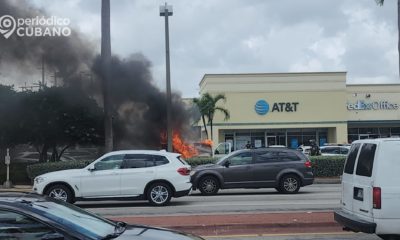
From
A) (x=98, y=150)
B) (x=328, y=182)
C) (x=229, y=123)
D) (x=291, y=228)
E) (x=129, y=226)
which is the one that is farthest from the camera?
(x=229, y=123)

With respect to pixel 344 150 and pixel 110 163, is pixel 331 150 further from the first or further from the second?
pixel 110 163

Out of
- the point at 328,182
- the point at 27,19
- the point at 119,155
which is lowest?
the point at 328,182

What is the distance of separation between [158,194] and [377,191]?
7871 mm

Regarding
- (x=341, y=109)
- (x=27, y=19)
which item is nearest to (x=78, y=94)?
(x=27, y=19)

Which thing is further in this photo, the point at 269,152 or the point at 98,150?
the point at 98,150

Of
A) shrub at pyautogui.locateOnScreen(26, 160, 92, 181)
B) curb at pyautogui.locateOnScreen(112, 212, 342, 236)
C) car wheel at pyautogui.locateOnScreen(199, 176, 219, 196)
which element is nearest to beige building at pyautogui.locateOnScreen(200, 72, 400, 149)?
shrub at pyautogui.locateOnScreen(26, 160, 92, 181)

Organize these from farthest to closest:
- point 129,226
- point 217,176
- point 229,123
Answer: point 229,123 < point 217,176 < point 129,226

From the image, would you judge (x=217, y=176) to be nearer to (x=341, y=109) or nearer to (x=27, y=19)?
(x=27, y=19)

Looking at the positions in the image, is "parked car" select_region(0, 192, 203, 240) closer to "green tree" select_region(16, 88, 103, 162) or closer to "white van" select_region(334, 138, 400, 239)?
"white van" select_region(334, 138, 400, 239)

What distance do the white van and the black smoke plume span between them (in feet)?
76.0

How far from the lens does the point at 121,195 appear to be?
1450 centimetres

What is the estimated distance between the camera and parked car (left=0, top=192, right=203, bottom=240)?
4449 mm

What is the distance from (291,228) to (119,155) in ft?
20.3

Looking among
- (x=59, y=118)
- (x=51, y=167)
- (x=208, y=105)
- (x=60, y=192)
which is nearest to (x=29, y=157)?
(x=59, y=118)
